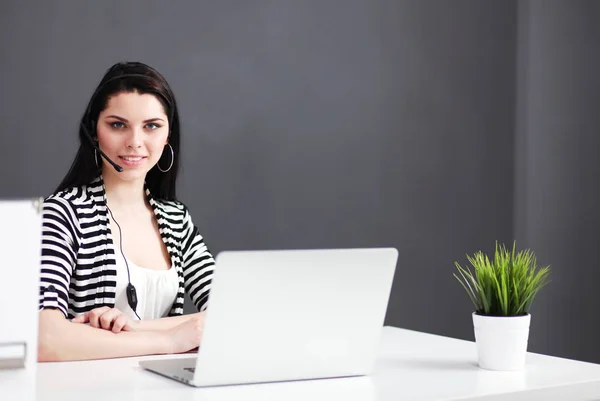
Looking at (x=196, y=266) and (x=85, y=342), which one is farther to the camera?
(x=196, y=266)

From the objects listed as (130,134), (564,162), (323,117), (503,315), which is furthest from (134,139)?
(564,162)

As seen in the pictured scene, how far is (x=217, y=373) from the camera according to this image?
1338 millimetres

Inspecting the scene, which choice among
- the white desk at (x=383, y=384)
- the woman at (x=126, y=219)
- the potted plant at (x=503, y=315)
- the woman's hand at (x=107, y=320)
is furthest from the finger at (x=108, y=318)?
the potted plant at (x=503, y=315)

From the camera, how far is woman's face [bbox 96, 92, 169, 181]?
2186mm

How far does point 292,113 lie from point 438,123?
730 millimetres

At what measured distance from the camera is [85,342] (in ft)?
5.50

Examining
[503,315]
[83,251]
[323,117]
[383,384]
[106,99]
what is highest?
[323,117]

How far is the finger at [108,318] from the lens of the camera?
6.03ft

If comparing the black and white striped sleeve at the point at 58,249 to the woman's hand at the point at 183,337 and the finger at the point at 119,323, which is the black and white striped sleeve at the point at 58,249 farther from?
the woman's hand at the point at 183,337

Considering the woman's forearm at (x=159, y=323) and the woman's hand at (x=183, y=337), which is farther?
the woman's forearm at (x=159, y=323)

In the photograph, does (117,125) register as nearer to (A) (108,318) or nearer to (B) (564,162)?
(A) (108,318)

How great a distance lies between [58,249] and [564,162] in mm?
2608

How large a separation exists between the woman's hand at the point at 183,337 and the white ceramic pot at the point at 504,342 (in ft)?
1.91

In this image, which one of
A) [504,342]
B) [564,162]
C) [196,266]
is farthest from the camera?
[564,162]
